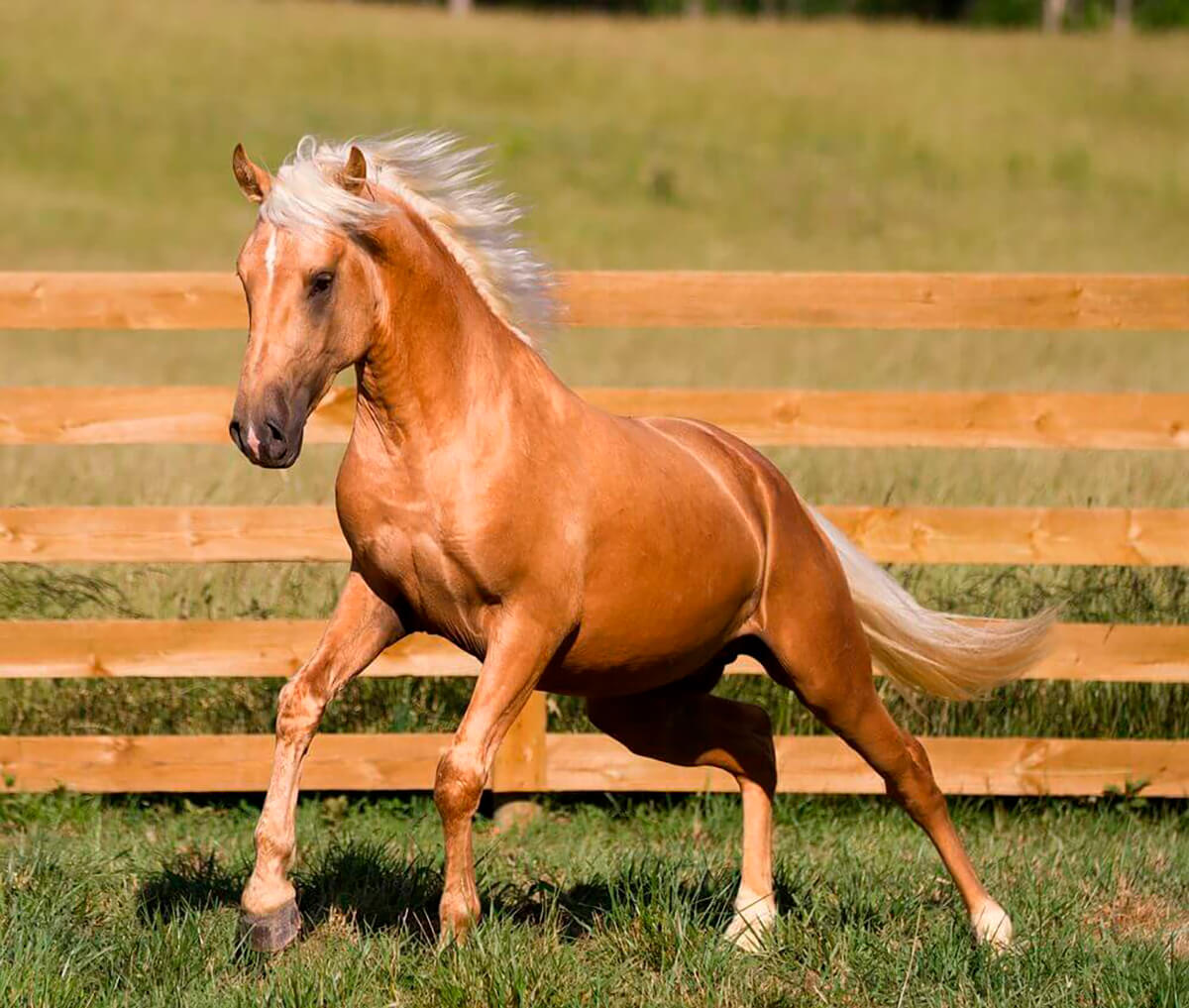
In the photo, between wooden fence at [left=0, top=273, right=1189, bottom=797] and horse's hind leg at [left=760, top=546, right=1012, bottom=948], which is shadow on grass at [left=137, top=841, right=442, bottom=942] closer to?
wooden fence at [left=0, top=273, right=1189, bottom=797]

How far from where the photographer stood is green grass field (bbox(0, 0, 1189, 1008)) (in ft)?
13.9

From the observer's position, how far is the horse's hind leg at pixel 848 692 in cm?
471

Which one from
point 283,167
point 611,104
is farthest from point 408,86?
point 283,167

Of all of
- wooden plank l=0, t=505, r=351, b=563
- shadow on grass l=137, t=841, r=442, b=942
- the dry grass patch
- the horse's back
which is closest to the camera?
the horse's back

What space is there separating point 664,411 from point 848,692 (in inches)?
64.4

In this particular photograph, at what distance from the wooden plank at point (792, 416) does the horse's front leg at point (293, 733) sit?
6.63ft

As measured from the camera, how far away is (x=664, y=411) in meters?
6.16

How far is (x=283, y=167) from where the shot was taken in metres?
3.79

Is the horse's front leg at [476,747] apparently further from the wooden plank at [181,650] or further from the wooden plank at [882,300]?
the wooden plank at [882,300]

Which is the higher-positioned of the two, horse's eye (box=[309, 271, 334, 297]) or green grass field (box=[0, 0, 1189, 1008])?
horse's eye (box=[309, 271, 334, 297])

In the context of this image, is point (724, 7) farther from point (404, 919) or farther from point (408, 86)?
point (404, 919)

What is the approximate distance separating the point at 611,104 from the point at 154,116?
353 inches

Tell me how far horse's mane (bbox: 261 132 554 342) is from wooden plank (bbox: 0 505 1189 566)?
1986 millimetres

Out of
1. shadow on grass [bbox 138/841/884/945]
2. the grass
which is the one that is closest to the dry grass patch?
the grass
